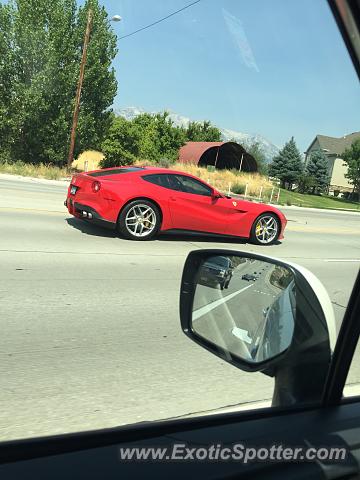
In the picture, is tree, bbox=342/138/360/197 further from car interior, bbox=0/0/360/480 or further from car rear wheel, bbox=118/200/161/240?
car rear wheel, bbox=118/200/161/240

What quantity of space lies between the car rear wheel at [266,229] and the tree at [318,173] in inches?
301

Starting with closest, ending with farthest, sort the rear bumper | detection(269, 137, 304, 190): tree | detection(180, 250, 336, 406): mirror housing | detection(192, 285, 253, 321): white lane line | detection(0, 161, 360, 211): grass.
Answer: detection(180, 250, 336, 406): mirror housing < detection(192, 285, 253, 321): white lane line < detection(269, 137, 304, 190): tree < detection(0, 161, 360, 211): grass < the rear bumper

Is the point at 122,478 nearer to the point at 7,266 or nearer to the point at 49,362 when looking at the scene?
the point at 49,362

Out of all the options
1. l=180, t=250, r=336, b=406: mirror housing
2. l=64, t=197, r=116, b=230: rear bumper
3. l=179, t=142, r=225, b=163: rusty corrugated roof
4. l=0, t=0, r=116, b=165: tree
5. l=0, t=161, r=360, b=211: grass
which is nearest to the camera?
l=180, t=250, r=336, b=406: mirror housing

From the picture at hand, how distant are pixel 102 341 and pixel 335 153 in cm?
278

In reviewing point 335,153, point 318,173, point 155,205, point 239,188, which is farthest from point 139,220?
point 335,153

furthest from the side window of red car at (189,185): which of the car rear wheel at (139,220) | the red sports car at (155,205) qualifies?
the car rear wheel at (139,220)

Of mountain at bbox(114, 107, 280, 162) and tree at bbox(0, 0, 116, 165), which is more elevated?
tree at bbox(0, 0, 116, 165)

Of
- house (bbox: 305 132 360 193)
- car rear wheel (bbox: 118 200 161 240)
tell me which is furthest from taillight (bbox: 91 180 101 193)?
house (bbox: 305 132 360 193)

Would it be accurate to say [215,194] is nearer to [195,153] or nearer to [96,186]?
[96,186]

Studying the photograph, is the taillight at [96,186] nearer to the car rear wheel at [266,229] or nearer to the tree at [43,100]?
the car rear wheel at [266,229]

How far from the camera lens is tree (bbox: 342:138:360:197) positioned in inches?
71.6

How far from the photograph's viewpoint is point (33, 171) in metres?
28.1

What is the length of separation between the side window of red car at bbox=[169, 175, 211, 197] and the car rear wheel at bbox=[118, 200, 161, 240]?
0.66 m
